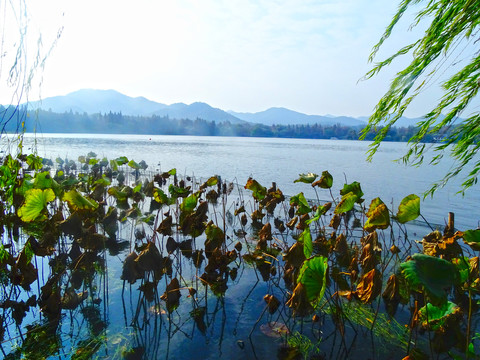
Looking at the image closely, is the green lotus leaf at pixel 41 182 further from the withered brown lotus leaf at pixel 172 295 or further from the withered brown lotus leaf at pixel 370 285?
the withered brown lotus leaf at pixel 370 285

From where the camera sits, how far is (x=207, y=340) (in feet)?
13.0

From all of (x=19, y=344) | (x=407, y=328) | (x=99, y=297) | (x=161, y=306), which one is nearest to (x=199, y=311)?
(x=161, y=306)

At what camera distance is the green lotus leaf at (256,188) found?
22.2 ft

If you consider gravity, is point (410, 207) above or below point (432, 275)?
above

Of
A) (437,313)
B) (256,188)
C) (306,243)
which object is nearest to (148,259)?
(306,243)

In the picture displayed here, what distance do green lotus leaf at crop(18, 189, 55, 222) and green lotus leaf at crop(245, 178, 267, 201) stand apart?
3.54 metres

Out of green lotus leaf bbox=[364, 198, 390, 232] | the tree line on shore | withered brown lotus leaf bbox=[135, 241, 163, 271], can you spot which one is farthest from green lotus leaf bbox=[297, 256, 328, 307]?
the tree line on shore

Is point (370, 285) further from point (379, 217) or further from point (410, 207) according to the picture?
point (410, 207)

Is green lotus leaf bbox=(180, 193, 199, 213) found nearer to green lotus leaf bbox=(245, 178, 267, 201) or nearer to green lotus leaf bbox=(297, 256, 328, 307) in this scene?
green lotus leaf bbox=(245, 178, 267, 201)

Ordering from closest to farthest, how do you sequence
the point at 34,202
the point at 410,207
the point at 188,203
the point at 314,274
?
the point at 314,274, the point at 410,207, the point at 34,202, the point at 188,203

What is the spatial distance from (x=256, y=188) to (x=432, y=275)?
15.5 feet

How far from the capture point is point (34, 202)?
13.2ft

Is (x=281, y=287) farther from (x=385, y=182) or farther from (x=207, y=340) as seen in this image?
(x=385, y=182)

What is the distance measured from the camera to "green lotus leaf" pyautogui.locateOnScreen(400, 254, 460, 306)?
7.45 feet
